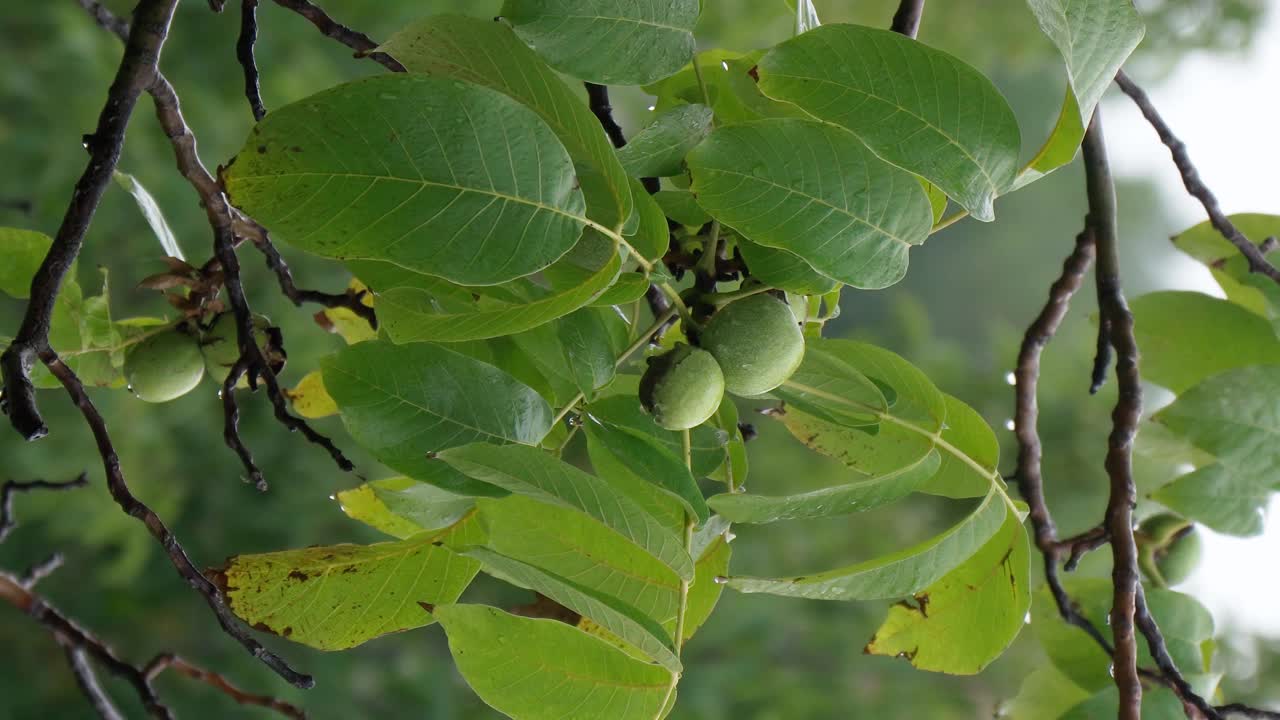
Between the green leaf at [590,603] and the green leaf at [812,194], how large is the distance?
21cm

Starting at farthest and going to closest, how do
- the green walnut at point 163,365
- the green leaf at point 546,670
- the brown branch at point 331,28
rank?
the green walnut at point 163,365 < the brown branch at point 331,28 < the green leaf at point 546,670

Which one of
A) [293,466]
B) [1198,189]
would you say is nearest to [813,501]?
[1198,189]

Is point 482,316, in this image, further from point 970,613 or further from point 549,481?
point 970,613

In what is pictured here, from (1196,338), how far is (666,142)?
2.19ft

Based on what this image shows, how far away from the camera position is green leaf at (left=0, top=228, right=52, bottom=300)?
72 cm

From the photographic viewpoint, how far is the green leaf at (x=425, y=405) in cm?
55

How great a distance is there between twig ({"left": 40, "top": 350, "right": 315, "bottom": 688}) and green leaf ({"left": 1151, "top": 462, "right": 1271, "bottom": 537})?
0.74 meters

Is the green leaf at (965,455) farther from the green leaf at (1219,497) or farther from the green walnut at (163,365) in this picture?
the green walnut at (163,365)

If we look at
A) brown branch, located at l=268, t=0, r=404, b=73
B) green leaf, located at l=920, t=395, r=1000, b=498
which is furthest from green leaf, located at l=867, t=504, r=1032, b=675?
brown branch, located at l=268, t=0, r=404, b=73

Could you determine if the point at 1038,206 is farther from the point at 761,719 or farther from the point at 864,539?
the point at 761,719

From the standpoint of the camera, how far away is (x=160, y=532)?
584mm

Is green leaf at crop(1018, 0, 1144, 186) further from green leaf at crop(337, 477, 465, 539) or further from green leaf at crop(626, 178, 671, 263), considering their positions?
green leaf at crop(337, 477, 465, 539)

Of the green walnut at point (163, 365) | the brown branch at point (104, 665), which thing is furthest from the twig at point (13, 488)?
the green walnut at point (163, 365)

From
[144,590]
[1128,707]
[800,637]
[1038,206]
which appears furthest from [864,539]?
[1038,206]
